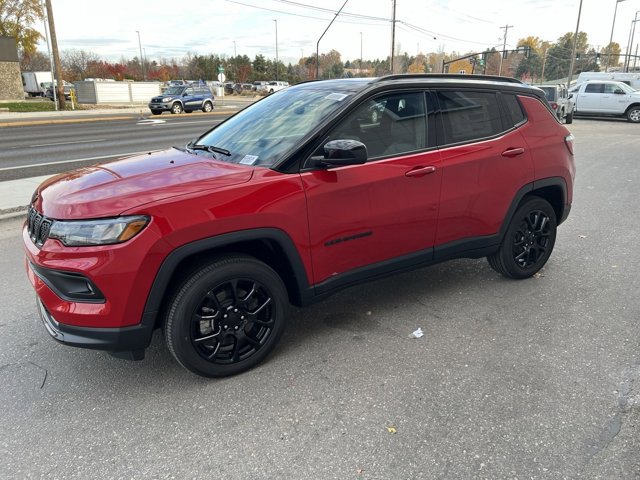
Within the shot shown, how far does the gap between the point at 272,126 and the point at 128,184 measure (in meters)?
1.20

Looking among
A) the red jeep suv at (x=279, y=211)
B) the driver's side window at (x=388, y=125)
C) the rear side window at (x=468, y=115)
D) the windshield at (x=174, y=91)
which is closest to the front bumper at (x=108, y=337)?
the red jeep suv at (x=279, y=211)

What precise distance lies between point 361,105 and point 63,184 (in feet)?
6.54

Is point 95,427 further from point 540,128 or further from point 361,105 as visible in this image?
point 540,128

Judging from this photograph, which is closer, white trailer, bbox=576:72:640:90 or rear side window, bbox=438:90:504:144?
rear side window, bbox=438:90:504:144

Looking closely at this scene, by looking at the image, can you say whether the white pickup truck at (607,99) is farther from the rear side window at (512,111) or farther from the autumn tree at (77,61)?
the autumn tree at (77,61)

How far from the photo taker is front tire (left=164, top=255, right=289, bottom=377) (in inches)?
110

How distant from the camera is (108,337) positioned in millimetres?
2654

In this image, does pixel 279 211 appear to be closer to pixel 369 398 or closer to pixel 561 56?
pixel 369 398

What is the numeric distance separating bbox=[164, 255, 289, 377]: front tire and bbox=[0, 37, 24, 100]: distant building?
159ft

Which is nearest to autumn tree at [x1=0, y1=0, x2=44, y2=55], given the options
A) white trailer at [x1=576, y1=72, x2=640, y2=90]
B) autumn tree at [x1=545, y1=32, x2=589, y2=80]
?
white trailer at [x1=576, y1=72, x2=640, y2=90]

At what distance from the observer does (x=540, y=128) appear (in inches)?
171

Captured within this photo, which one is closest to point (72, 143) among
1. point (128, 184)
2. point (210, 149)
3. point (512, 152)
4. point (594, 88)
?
point (210, 149)

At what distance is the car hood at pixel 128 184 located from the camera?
8.64ft

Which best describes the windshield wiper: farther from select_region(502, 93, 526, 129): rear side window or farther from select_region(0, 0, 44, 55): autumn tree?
select_region(0, 0, 44, 55): autumn tree
